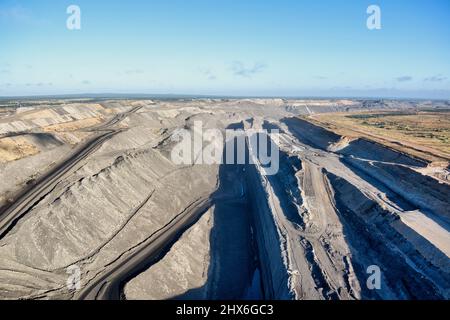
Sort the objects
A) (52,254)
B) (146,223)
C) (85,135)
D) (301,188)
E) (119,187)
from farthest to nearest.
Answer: (85,135)
(301,188)
(119,187)
(146,223)
(52,254)

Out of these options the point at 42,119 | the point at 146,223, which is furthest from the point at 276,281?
the point at 42,119

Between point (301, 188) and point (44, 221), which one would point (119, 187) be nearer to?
point (44, 221)

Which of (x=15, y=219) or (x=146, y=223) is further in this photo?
(x=146, y=223)

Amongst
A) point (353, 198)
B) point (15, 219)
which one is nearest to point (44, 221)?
point (15, 219)

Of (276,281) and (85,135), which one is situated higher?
(85,135)

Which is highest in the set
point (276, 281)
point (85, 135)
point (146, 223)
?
point (85, 135)

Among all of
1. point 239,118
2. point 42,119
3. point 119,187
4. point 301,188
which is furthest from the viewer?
point 239,118

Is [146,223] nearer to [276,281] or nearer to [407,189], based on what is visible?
[276,281]

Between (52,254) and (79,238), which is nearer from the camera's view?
(52,254)

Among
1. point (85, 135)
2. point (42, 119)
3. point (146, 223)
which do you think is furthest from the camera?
point (42, 119)
